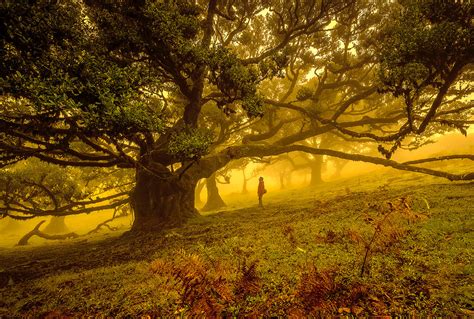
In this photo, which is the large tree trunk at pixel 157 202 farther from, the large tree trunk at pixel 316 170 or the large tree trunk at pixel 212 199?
the large tree trunk at pixel 316 170

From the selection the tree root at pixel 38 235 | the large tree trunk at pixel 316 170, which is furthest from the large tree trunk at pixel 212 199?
the large tree trunk at pixel 316 170

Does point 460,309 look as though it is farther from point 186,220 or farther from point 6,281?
point 186,220

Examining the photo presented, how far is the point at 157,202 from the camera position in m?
14.7

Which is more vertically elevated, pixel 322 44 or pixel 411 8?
pixel 322 44

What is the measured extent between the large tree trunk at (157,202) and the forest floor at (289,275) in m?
→ 3.86

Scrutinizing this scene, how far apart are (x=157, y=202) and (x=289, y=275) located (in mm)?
10244

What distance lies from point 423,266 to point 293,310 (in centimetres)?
289

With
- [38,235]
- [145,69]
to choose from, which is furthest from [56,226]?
[145,69]

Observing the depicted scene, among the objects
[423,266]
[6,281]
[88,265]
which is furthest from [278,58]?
[6,281]

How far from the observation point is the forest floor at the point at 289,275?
174 inches

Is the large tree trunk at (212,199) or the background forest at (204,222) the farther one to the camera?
the large tree trunk at (212,199)

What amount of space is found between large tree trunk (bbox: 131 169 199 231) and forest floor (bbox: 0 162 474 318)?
12.7 ft

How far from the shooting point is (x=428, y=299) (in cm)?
427

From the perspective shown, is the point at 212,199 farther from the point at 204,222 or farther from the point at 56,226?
the point at 56,226
